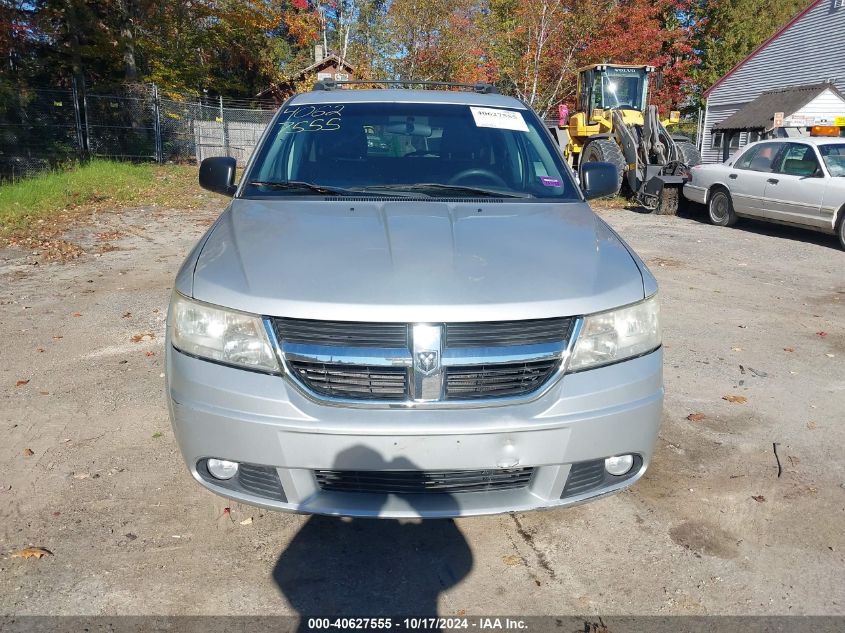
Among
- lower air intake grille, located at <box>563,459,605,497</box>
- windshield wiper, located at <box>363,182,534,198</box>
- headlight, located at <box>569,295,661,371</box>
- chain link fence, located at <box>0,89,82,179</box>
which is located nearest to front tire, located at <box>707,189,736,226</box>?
windshield wiper, located at <box>363,182,534,198</box>

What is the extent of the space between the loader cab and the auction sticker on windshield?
12642 mm

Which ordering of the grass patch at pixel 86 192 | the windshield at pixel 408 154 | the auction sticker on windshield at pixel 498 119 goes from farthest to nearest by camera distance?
the grass patch at pixel 86 192
the auction sticker on windshield at pixel 498 119
the windshield at pixel 408 154

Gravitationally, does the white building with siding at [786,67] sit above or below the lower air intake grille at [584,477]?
above

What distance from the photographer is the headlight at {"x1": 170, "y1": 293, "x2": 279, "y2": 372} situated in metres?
2.42

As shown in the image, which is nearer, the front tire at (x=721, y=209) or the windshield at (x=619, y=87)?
the front tire at (x=721, y=209)

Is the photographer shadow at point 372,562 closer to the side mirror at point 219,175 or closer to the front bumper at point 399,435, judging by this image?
the front bumper at point 399,435

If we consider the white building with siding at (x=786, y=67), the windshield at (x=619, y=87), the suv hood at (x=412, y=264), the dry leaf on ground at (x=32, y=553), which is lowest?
the dry leaf on ground at (x=32, y=553)

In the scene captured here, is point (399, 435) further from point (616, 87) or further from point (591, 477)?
point (616, 87)

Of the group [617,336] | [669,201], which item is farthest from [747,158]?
[617,336]

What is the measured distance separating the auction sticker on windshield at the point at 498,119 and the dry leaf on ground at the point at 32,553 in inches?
118

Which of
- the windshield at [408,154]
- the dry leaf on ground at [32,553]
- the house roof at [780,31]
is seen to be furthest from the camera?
the house roof at [780,31]

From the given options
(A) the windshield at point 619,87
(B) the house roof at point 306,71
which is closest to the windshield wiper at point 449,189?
(A) the windshield at point 619,87

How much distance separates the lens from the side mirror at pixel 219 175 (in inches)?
159

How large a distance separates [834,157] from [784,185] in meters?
0.75
